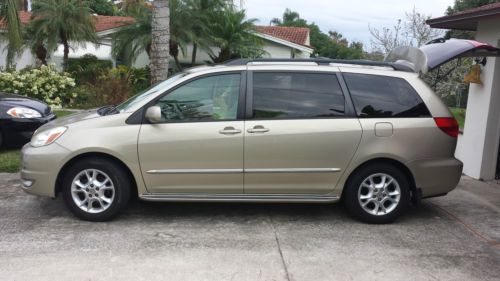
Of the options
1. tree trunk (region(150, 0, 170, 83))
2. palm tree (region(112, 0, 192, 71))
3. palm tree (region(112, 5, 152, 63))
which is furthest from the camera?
palm tree (region(112, 5, 152, 63))

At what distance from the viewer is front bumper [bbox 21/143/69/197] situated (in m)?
5.25

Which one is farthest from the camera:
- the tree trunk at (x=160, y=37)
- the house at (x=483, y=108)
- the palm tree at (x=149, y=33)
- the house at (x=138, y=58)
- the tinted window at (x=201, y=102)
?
the house at (x=138, y=58)

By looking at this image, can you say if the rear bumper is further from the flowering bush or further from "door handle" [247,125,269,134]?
the flowering bush

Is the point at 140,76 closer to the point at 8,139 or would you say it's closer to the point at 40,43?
the point at 40,43

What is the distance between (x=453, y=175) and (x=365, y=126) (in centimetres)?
119

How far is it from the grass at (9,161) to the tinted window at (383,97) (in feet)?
16.8

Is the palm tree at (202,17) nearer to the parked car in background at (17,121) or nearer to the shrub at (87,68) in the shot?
the shrub at (87,68)

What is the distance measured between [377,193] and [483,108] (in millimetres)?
3708

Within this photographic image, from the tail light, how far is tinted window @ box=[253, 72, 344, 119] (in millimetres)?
1098

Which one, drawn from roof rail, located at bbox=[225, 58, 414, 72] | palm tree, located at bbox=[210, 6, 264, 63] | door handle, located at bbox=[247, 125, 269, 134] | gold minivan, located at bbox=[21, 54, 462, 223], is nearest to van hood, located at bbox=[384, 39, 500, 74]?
roof rail, located at bbox=[225, 58, 414, 72]

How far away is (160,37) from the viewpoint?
9461 mm

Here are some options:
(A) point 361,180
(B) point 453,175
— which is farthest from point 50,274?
(B) point 453,175

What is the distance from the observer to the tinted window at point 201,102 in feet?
17.8

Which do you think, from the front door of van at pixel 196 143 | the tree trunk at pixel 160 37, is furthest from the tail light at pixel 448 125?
the tree trunk at pixel 160 37
